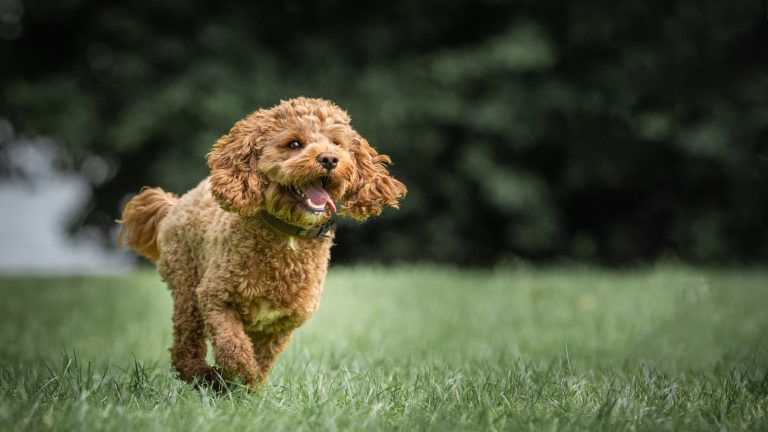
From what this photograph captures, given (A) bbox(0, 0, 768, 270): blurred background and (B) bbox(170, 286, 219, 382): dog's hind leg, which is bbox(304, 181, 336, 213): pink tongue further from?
(A) bbox(0, 0, 768, 270): blurred background

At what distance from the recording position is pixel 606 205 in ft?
44.6

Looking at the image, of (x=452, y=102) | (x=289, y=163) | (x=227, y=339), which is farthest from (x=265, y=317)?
(x=452, y=102)

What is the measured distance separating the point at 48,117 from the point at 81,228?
6.77 feet

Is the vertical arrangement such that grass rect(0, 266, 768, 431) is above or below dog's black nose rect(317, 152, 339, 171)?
below

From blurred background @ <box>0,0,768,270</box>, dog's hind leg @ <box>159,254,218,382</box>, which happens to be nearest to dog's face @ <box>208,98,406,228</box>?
dog's hind leg @ <box>159,254,218,382</box>

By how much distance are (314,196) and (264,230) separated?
309 millimetres

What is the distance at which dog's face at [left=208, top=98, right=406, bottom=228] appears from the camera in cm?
341

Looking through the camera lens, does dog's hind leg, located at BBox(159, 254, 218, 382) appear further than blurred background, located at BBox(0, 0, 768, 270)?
No

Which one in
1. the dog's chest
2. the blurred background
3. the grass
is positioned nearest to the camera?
the grass

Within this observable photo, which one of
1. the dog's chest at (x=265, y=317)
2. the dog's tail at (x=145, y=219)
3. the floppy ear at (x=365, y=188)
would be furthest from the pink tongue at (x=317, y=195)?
the dog's tail at (x=145, y=219)

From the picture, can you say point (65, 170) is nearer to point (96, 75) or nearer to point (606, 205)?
point (96, 75)

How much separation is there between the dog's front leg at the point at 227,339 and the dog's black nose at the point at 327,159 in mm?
743

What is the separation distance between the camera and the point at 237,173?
3.57 m

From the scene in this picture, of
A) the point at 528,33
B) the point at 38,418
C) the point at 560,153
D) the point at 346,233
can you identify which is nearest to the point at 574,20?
the point at 528,33
